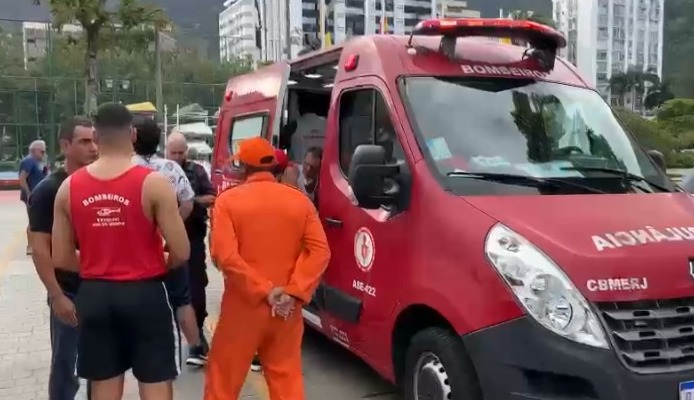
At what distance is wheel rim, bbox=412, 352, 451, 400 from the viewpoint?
3.61 meters

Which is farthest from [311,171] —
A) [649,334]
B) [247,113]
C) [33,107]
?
[33,107]

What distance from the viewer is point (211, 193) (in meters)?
5.63

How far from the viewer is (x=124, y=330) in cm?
330

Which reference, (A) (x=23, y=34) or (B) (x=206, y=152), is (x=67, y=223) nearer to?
(B) (x=206, y=152)

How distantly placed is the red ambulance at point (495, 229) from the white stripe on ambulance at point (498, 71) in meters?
0.01

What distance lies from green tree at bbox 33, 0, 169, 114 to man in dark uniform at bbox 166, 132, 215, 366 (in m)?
21.4

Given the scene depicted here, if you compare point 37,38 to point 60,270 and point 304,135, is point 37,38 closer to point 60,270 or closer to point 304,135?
point 304,135

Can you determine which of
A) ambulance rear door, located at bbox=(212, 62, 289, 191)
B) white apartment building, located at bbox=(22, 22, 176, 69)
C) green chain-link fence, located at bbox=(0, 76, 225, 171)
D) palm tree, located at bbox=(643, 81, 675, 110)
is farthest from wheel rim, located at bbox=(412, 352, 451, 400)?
palm tree, located at bbox=(643, 81, 675, 110)

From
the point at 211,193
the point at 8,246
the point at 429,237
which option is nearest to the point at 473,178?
the point at 429,237

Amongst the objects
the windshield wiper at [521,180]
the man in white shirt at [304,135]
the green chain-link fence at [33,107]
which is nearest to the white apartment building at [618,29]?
the green chain-link fence at [33,107]

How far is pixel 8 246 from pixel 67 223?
1005cm

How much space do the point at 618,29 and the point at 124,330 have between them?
486 feet

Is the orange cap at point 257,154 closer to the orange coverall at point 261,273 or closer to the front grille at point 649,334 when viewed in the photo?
the orange coverall at point 261,273

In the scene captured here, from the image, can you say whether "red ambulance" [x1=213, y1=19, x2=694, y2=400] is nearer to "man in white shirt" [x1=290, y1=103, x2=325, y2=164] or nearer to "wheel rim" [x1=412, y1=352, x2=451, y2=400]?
"wheel rim" [x1=412, y1=352, x2=451, y2=400]
